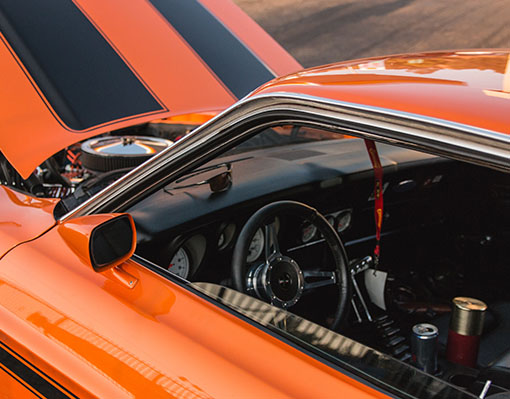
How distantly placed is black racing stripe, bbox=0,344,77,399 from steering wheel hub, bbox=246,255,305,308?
707mm

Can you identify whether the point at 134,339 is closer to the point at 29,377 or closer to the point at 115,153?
the point at 29,377

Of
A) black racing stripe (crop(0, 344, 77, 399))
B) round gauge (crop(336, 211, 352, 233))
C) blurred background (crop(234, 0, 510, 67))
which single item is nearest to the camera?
black racing stripe (crop(0, 344, 77, 399))

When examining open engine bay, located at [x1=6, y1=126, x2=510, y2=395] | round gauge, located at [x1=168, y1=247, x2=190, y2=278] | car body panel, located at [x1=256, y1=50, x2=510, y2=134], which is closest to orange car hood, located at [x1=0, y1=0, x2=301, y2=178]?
open engine bay, located at [x1=6, y1=126, x2=510, y2=395]

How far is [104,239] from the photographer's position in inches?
55.8

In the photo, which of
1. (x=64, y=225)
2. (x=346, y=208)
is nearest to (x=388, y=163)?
(x=346, y=208)

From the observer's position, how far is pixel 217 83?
2.58 m

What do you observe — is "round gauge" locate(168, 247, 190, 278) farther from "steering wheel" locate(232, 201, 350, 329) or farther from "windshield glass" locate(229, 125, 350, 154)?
"windshield glass" locate(229, 125, 350, 154)

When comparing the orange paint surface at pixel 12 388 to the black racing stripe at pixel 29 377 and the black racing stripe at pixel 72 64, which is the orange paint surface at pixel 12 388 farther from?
the black racing stripe at pixel 72 64

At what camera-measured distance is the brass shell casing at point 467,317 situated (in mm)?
1783

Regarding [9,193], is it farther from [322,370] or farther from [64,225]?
[322,370]

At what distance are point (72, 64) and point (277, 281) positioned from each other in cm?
118

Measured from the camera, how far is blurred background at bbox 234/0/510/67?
12.1m

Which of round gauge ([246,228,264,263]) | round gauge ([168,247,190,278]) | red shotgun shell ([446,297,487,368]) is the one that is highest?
red shotgun shell ([446,297,487,368])

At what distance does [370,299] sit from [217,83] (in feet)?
3.79
